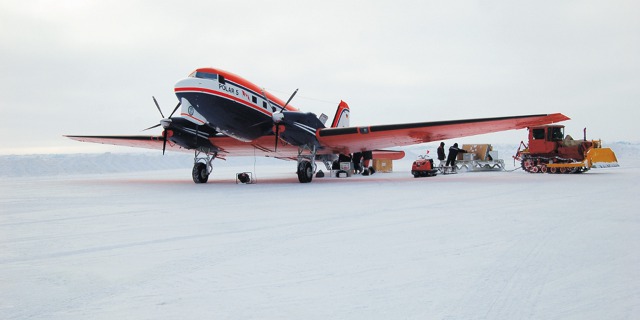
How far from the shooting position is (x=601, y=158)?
2289cm

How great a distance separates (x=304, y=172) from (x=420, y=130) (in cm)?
507

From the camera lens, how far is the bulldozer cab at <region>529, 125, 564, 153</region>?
2217cm

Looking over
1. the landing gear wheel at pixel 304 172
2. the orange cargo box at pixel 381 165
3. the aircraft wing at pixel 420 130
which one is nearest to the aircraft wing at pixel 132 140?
the landing gear wheel at pixel 304 172

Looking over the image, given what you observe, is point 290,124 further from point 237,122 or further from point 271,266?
point 271,266

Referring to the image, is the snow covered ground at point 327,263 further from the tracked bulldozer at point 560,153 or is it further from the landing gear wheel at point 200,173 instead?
the tracked bulldozer at point 560,153

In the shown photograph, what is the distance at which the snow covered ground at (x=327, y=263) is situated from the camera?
124 inches

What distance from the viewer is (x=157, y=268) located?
427 cm

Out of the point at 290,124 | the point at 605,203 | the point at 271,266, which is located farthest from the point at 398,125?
the point at 271,266

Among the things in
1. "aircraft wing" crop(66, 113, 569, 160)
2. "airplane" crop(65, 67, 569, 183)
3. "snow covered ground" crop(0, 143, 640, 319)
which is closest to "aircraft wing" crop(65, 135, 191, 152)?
"aircraft wing" crop(66, 113, 569, 160)

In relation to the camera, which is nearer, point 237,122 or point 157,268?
point 157,268

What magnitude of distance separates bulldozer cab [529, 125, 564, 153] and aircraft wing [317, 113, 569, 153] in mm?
5592

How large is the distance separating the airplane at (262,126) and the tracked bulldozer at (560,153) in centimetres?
584

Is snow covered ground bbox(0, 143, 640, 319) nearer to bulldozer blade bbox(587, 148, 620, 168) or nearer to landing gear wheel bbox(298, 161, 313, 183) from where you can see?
landing gear wheel bbox(298, 161, 313, 183)

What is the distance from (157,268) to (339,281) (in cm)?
186
